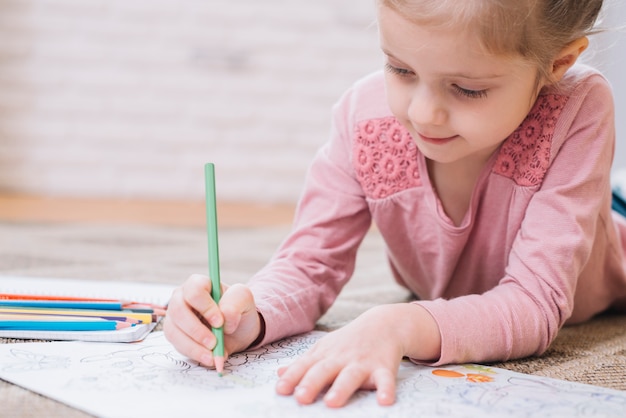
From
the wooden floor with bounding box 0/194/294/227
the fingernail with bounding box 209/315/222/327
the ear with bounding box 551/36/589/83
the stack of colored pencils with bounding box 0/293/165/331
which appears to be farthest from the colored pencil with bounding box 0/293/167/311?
the wooden floor with bounding box 0/194/294/227

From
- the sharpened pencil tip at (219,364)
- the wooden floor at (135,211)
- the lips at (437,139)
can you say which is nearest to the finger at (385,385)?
the sharpened pencil tip at (219,364)

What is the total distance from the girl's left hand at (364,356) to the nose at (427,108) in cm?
15

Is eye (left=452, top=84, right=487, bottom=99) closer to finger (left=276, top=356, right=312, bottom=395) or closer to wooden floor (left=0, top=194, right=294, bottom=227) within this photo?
finger (left=276, top=356, right=312, bottom=395)

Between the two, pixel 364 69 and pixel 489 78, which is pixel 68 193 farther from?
pixel 489 78

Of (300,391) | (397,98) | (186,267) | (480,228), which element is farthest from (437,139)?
(186,267)

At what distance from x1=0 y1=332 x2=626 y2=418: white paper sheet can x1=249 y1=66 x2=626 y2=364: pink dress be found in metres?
0.05

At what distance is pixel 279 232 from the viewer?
1.77 m

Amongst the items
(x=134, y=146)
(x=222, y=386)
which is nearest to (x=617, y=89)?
(x=134, y=146)

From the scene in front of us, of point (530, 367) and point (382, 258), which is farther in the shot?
point (382, 258)

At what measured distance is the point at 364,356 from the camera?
0.56 meters

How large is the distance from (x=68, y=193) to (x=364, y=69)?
0.97m

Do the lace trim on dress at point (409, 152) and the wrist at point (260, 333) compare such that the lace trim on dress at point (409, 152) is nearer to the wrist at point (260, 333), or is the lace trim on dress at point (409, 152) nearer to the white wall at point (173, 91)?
the wrist at point (260, 333)

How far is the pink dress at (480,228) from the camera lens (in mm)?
679

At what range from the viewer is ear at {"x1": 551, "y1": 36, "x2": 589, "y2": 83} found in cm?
69
